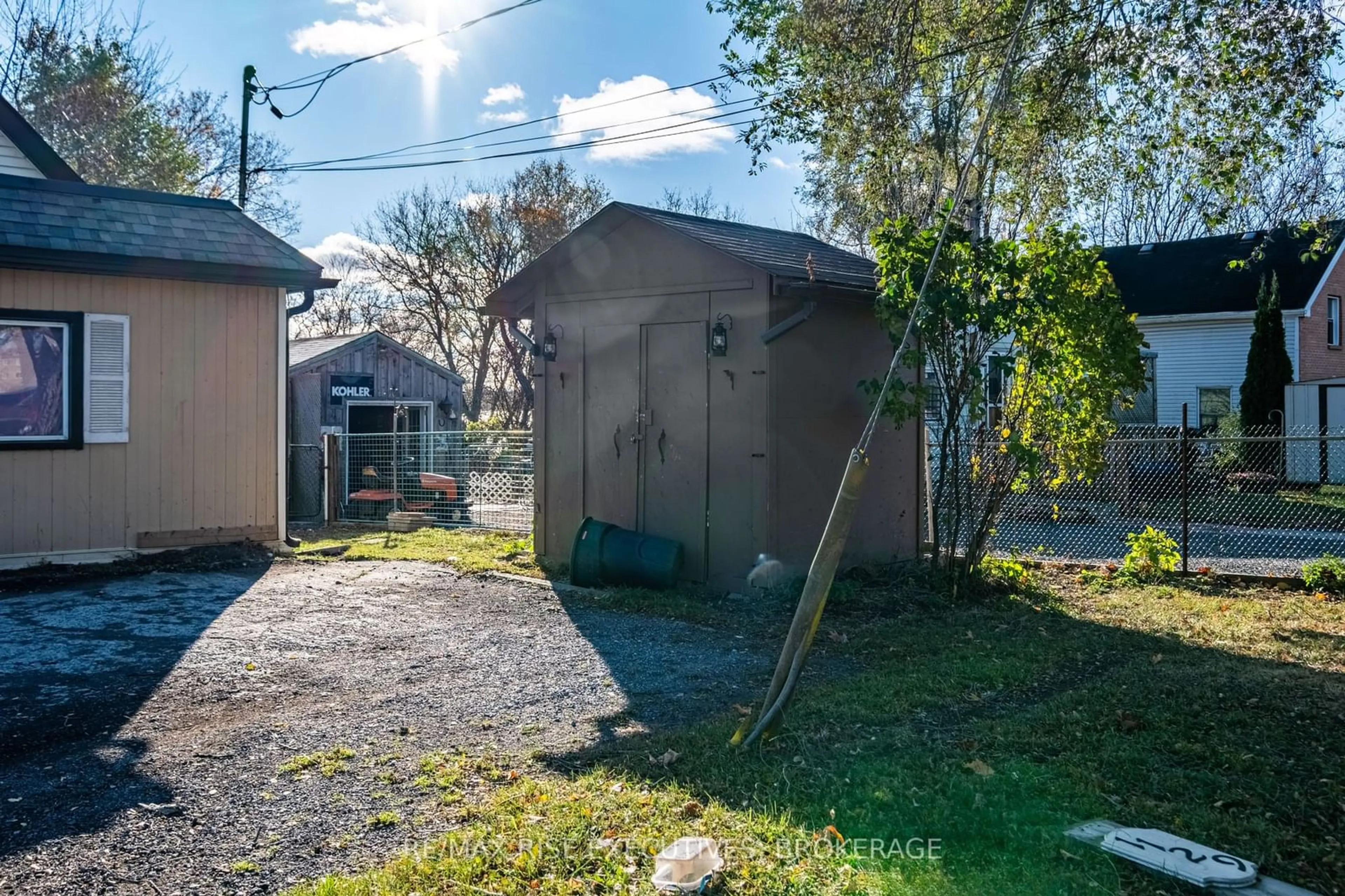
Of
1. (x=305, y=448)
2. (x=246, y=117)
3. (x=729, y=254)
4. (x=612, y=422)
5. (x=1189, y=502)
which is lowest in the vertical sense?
(x=1189, y=502)

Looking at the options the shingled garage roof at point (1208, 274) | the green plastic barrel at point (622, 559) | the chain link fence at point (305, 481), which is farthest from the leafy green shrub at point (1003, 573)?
the shingled garage roof at point (1208, 274)

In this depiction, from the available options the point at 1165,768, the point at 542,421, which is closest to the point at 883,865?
the point at 1165,768

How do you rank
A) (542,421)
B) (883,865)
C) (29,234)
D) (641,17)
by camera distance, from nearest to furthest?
(883,865) < (29,234) < (542,421) < (641,17)

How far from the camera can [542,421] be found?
920 centimetres

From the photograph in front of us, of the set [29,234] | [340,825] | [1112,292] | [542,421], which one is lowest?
[340,825]

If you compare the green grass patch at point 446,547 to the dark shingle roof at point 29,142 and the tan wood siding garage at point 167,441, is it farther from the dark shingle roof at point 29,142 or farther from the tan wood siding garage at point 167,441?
the dark shingle roof at point 29,142

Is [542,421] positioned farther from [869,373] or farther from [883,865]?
[883,865]

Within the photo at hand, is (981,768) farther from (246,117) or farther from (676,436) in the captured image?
(246,117)

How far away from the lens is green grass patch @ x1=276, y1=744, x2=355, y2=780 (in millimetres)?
3730

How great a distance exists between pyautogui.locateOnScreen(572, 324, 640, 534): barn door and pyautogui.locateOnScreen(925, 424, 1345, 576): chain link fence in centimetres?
266

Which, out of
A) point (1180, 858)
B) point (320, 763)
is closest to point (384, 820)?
point (320, 763)

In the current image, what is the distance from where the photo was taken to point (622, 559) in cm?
784

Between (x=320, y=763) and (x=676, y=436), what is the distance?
15.3 feet

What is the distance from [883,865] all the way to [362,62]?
16.3 meters
